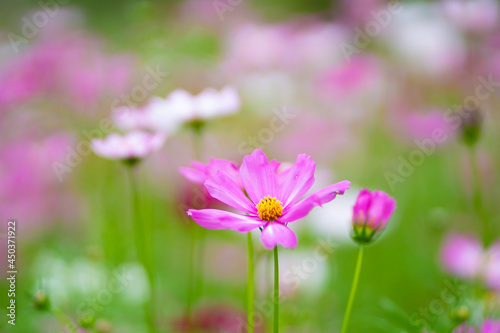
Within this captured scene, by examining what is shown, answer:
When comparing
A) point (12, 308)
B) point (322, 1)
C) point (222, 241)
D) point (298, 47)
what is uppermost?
point (322, 1)

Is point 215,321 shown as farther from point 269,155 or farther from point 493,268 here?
point 269,155

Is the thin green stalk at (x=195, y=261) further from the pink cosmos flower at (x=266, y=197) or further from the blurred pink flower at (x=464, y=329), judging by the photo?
the blurred pink flower at (x=464, y=329)

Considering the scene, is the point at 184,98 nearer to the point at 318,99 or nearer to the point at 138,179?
the point at 138,179

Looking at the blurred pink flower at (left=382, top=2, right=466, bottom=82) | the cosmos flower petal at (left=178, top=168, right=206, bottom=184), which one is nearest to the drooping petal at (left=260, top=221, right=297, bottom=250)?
the cosmos flower petal at (left=178, top=168, right=206, bottom=184)

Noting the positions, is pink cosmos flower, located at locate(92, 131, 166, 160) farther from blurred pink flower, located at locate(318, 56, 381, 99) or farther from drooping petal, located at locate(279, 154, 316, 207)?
blurred pink flower, located at locate(318, 56, 381, 99)

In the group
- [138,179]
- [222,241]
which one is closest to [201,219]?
[222,241]

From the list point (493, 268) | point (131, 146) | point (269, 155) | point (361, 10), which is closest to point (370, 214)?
point (131, 146)
